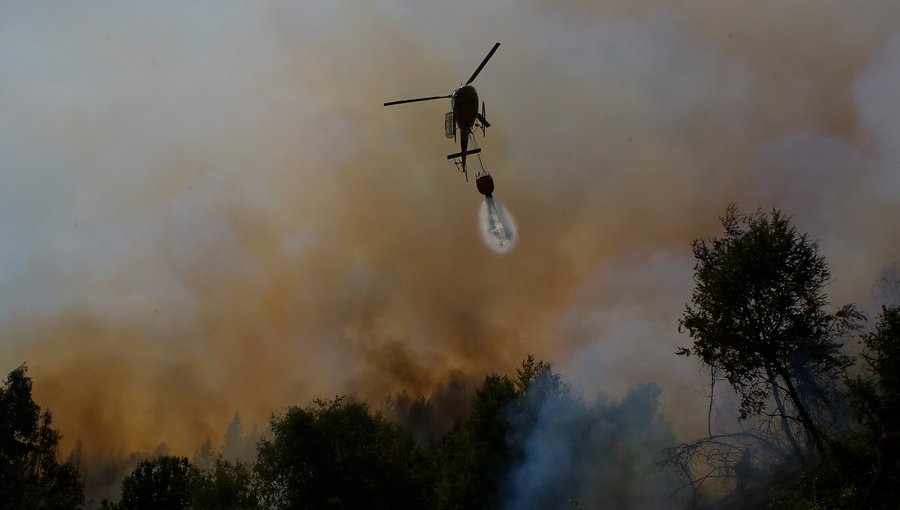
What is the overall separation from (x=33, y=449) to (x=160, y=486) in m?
12.6

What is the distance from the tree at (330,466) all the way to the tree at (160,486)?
26.5ft

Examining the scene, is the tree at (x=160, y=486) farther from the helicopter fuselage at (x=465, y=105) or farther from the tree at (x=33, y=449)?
the helicopter fuselage at (x=465, y=105)

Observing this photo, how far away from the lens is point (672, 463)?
3944 centimetres

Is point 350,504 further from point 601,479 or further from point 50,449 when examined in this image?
point 50,449

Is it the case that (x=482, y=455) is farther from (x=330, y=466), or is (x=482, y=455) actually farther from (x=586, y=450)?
(x=330, y=466)

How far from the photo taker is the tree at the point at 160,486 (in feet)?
148

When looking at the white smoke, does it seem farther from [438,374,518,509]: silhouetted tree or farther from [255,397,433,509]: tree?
[255,397,433,509]: tree

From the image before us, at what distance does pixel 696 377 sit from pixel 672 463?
50.6 ft

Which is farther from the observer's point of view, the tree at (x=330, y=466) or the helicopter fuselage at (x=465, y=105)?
the tree at (x=330, y=466)

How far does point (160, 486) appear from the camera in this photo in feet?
152

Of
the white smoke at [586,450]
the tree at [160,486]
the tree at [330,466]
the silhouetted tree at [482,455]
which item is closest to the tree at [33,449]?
the tree at [160,486]

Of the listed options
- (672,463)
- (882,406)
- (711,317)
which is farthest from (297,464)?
(882,406)

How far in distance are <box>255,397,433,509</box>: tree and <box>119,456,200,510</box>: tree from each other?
8084mm

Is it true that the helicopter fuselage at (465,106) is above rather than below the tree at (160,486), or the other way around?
above
